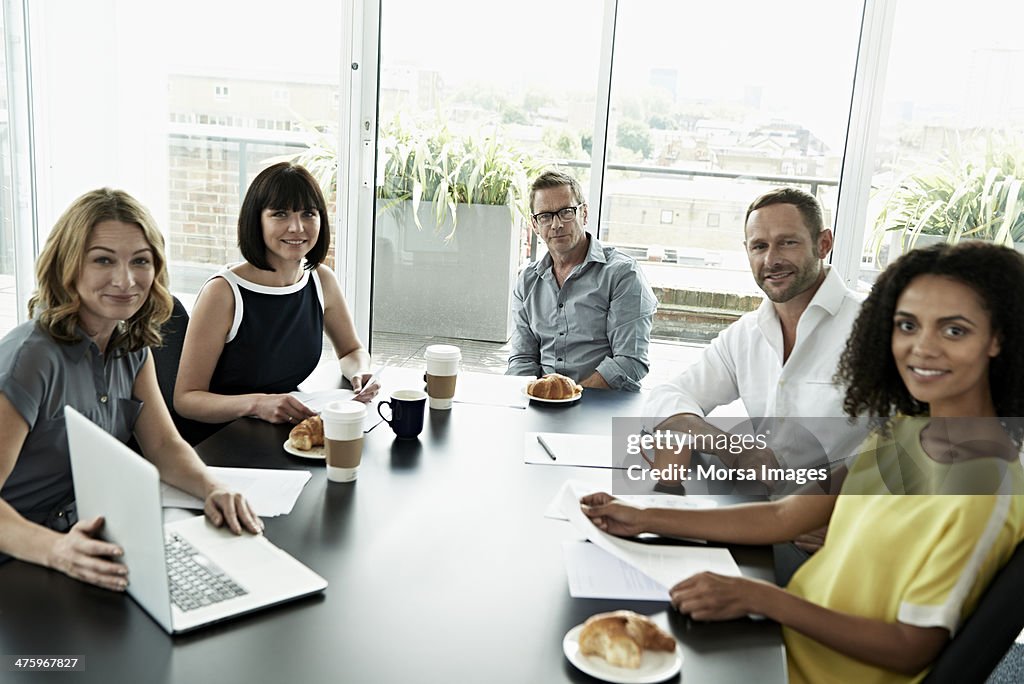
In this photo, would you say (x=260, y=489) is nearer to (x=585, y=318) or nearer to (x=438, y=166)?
(x=585, y=318)

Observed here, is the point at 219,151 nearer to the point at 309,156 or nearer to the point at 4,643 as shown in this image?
the point at 309,156

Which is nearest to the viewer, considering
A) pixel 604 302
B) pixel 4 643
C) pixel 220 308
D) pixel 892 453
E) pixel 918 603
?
pixel 4 643

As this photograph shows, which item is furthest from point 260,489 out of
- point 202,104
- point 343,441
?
point 202,104

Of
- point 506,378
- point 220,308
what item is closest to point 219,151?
point 220,308

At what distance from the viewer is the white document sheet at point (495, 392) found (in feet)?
A: 7.27

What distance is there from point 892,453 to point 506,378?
1.19 metres

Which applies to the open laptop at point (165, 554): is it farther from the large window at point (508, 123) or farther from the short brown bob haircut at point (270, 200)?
the large window at point (508, 123)

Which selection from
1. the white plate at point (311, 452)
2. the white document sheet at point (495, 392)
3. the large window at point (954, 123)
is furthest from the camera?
the large window at point (954, 123)

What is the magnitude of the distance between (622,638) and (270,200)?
5.55 ft

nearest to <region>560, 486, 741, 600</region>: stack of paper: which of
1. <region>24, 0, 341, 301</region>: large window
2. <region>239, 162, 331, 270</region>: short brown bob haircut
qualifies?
<region>239, 162, 331, 270</region>: short brown bob haircut

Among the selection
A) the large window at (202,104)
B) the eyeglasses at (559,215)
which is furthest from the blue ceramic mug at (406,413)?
the large window at (202,104)

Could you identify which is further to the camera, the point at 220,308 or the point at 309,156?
the point at 309,156

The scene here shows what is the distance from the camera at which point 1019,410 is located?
1356 millimetres

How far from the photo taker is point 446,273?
4352 mm
